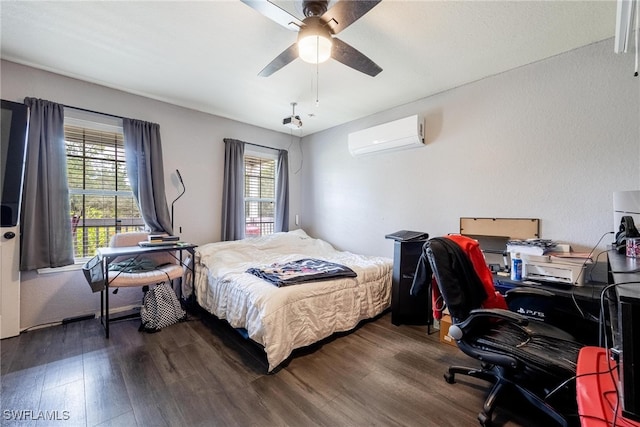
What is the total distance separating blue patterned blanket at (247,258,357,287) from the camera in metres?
A: 2.28

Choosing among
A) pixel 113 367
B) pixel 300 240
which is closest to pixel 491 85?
pixel 300 240

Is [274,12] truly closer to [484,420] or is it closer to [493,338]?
[493,338]

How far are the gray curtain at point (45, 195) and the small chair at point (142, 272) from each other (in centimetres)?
43

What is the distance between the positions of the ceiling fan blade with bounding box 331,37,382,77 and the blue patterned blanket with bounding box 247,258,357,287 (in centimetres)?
176

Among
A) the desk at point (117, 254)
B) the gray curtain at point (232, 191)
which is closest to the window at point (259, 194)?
the gray curtain at point (232, 191)

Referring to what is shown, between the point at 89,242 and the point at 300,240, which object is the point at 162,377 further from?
the point at 300,240

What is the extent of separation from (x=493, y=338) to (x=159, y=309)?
286 centimetres

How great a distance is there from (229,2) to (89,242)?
2.84 meters

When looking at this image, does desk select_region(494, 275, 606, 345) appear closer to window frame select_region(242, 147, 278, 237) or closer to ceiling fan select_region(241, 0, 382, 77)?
ceiling fan select_region(241, 0, 382, 77)

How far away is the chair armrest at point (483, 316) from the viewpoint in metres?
1.37

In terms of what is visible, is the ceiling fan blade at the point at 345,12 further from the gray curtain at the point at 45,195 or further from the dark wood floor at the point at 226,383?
the gray curtain at the point at 45,195

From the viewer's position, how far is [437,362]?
209cm

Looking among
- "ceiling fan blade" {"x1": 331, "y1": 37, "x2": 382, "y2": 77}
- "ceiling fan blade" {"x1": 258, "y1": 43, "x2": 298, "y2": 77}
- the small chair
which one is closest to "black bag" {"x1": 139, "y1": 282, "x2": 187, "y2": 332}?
the small chair

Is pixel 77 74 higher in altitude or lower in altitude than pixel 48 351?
higher
